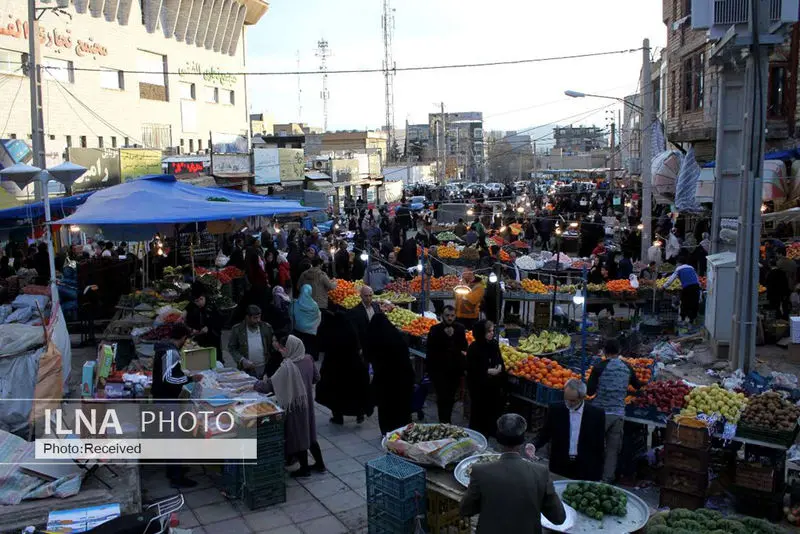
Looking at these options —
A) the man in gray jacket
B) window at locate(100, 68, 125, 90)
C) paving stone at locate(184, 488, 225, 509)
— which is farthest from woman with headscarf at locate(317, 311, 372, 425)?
window at locate(100, 68, 125, 90)

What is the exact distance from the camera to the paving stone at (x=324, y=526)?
6.11m

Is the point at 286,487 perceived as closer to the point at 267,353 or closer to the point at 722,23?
the point at 267,353

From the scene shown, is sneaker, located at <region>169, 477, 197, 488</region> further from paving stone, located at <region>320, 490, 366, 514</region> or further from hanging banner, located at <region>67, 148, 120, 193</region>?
hanging banner, located at <region>67, 148, 120, 193</region>

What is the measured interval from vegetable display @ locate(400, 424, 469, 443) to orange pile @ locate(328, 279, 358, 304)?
259 inches

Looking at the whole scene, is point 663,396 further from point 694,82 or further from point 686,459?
point 694,82

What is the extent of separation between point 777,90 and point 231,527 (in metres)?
18.9

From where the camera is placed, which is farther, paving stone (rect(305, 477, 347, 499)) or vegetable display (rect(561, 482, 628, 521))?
paving stone (rect(305, 477, 347, 499))

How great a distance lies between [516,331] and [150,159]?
19.2 m

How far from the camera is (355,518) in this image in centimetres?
635

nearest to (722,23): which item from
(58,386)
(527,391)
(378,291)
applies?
(527,391)

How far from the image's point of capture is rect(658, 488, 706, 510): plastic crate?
630 centimetres

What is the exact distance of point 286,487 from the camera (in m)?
6.91

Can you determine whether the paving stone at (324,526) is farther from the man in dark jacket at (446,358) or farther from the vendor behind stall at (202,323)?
the vendor behind stall at (202,323)

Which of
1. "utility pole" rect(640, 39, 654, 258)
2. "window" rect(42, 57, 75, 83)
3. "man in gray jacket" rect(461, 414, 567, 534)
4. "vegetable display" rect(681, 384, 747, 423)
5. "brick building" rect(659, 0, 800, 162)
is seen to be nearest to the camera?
"man in gray jacket" rect(461, 414, 567, 534)
